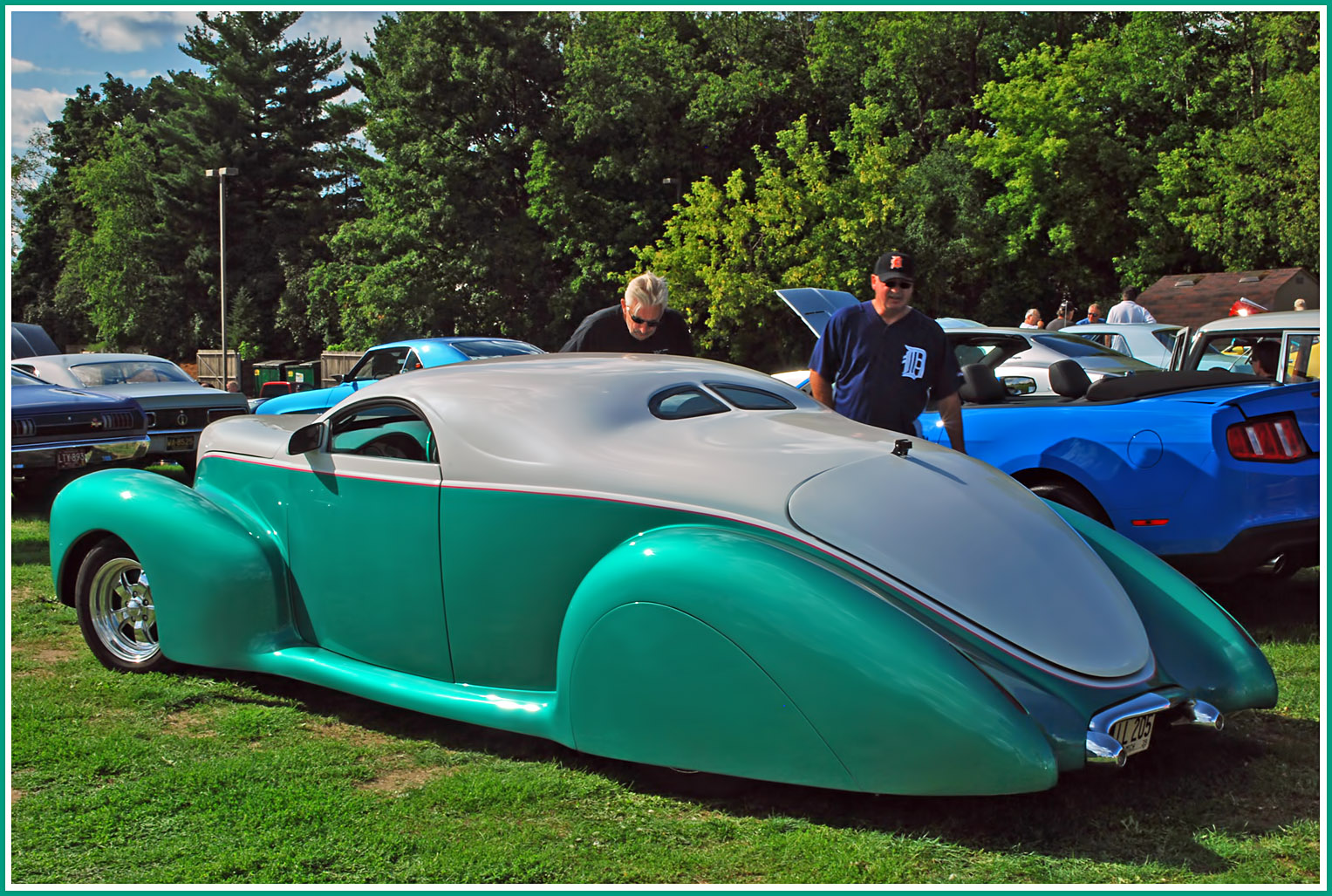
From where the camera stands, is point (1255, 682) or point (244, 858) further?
point (1255, 682)

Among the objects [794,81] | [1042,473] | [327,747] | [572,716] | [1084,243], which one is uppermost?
[794,81]

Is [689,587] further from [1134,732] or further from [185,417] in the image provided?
[185,417]

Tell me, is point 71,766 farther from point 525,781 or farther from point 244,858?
point 525,781

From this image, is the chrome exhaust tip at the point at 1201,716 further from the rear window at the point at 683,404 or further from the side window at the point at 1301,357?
the side window at the point at 1301,357

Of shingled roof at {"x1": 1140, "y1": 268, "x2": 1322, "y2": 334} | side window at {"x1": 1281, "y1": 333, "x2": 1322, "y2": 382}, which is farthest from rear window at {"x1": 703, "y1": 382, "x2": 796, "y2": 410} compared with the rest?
shingled roof at {"x1": 1140, "y1": 268, "x2": 1322, "y2": 334}

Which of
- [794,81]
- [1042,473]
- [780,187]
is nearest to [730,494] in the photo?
[1042,473]

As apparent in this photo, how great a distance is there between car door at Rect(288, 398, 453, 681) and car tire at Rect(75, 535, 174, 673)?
37.2 inches

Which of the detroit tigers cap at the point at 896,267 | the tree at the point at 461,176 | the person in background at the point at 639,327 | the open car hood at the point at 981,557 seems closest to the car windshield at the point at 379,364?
the person in background at the point at 639,327

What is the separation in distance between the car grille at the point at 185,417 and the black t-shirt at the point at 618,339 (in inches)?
256

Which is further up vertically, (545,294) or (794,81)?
(794,81)

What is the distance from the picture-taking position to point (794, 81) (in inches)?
1727

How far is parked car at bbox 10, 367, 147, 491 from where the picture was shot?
967 centimetres

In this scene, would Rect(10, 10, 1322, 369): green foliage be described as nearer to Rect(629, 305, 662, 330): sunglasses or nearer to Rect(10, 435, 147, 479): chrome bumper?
Rect(10, 435, 147, 479): chrome bumper

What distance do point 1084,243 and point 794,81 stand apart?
41.7 feet
